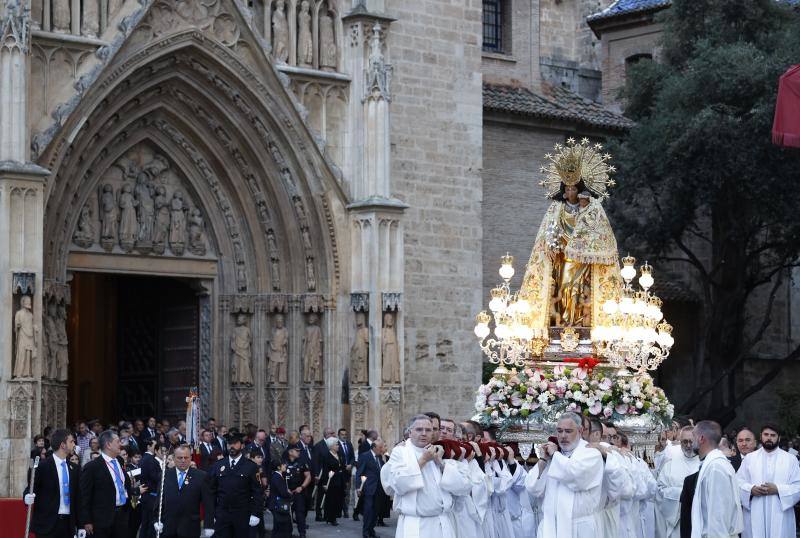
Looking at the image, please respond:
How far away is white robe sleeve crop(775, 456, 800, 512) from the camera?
18484 millimetres

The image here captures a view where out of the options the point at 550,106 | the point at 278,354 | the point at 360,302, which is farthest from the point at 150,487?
the point at 550,106

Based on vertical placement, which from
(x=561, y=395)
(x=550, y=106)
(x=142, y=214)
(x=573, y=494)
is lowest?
(x=573, y=494)

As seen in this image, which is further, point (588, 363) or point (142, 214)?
point (142, 214)

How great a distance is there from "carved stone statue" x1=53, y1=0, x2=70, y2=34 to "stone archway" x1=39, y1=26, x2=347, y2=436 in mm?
1335

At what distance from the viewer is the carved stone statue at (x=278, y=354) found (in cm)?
2988

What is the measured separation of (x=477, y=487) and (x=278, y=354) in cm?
1339

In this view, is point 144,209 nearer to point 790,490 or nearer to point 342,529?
point 342,529

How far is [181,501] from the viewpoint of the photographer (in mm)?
19188

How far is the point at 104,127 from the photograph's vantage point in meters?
27.8

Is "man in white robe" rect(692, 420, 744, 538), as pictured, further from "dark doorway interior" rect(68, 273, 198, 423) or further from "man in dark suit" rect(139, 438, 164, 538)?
"dark doorway interior" rect(68, 273, 198, 423)

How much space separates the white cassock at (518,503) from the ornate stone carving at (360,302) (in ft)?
31.5

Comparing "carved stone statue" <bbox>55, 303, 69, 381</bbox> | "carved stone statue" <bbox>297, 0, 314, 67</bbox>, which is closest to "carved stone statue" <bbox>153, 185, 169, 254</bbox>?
"carved stone statue" <bbox>55, 303, 69, 381</bbox>

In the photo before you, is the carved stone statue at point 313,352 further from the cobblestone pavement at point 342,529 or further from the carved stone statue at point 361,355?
the cobblestone pavement at point 342,529

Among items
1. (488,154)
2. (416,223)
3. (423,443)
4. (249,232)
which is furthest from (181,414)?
(423,443)
